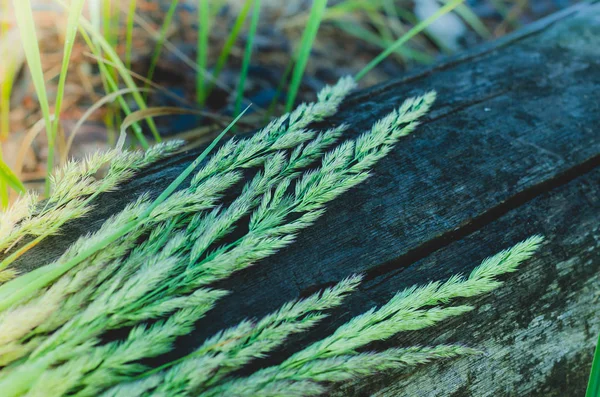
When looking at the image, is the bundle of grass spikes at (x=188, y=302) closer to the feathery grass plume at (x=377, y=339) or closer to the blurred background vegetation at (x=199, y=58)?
the feathery grass plume at (x=377, y=339)

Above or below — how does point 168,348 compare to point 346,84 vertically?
below

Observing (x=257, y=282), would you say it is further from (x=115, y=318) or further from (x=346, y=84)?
(x=346, y=84)

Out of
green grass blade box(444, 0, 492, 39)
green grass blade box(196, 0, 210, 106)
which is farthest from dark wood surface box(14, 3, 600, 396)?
green grass blade box(444, 0, 492, 39)

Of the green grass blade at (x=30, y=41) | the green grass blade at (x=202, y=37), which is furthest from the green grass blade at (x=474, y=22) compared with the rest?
the green grass blade at (x=30, y=41)

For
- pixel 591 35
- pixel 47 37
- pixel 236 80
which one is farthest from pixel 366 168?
pixel 47 37

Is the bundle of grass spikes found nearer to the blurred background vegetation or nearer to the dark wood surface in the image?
the dark wood surface

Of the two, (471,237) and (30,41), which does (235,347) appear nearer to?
(471,237)
